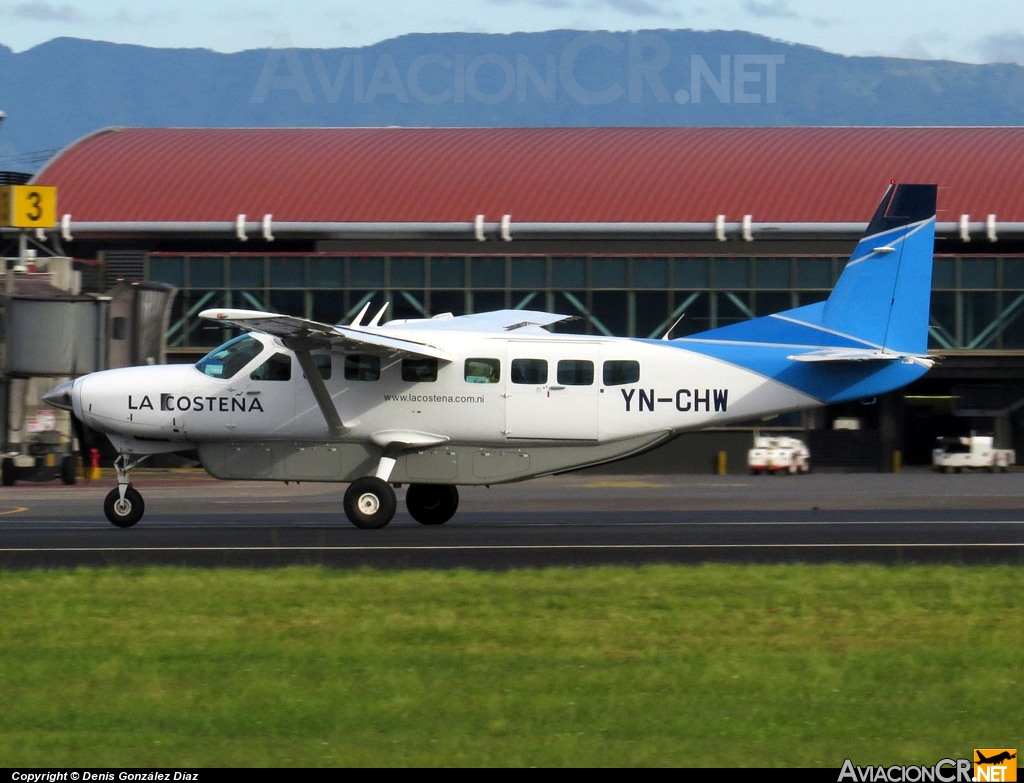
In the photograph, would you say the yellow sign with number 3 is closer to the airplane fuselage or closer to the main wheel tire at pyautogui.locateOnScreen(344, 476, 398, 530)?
the airplane fuselage

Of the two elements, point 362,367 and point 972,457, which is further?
point 972,457

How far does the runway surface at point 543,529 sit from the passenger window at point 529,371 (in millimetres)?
2047

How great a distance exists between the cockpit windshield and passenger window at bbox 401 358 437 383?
2090 mm

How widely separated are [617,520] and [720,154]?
111 feet

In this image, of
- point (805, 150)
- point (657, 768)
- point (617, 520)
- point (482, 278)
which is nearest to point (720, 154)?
point (805, 150)

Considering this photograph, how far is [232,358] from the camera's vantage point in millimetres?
21797

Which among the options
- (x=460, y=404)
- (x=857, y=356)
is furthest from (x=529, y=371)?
(x=857, y=356)

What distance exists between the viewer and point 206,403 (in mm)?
21500

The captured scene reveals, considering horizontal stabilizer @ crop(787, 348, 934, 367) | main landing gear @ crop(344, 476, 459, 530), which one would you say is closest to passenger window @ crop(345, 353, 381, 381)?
main landing gear @ crop(344, 476, 459, 530)

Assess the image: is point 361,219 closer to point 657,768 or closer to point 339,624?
point 339,624

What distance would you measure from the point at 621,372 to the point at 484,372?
1889mm

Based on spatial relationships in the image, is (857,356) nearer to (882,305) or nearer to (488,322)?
(882,305)

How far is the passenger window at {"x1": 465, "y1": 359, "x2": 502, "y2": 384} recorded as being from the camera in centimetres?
2131

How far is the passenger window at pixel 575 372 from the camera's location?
21.2 metres
